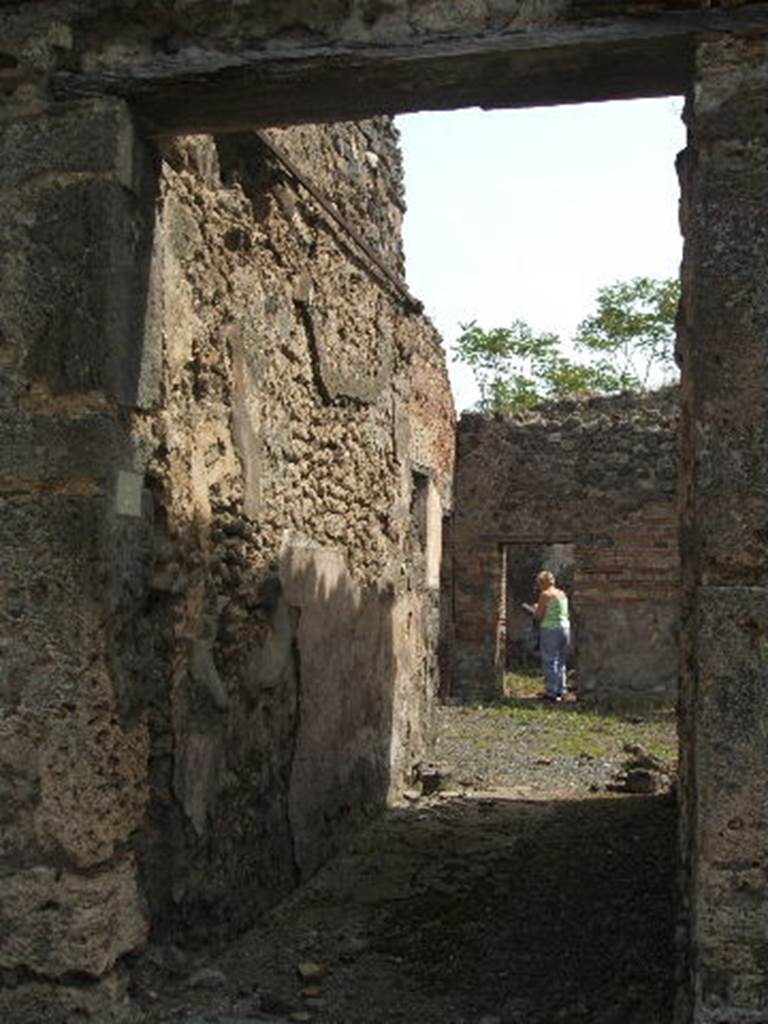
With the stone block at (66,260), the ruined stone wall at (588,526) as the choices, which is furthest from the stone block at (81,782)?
the ruined stone wall at (588,526)

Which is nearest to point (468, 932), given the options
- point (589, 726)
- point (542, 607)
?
point (589, 726)

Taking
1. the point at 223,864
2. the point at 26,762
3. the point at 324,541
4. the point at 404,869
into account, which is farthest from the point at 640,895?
the point at 26,762

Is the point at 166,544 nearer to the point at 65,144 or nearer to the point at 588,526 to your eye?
the point at 65,144

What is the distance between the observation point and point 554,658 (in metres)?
12.1

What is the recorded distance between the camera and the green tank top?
40.5 feet

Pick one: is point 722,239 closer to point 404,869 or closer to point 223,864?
point 223,864

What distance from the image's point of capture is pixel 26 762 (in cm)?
297

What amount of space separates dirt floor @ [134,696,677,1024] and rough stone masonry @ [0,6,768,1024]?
301 millimetres

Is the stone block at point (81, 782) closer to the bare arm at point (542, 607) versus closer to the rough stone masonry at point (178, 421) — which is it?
the rough stone masonry at point (178, 421)

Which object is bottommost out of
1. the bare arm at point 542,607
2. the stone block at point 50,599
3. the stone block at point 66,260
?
the stone block at point 50,599

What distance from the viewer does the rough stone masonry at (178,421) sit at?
2652 mm

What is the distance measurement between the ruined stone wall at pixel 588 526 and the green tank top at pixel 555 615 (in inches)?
18.7

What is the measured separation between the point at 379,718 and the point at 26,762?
3.09 m

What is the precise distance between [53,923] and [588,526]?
365 inches
